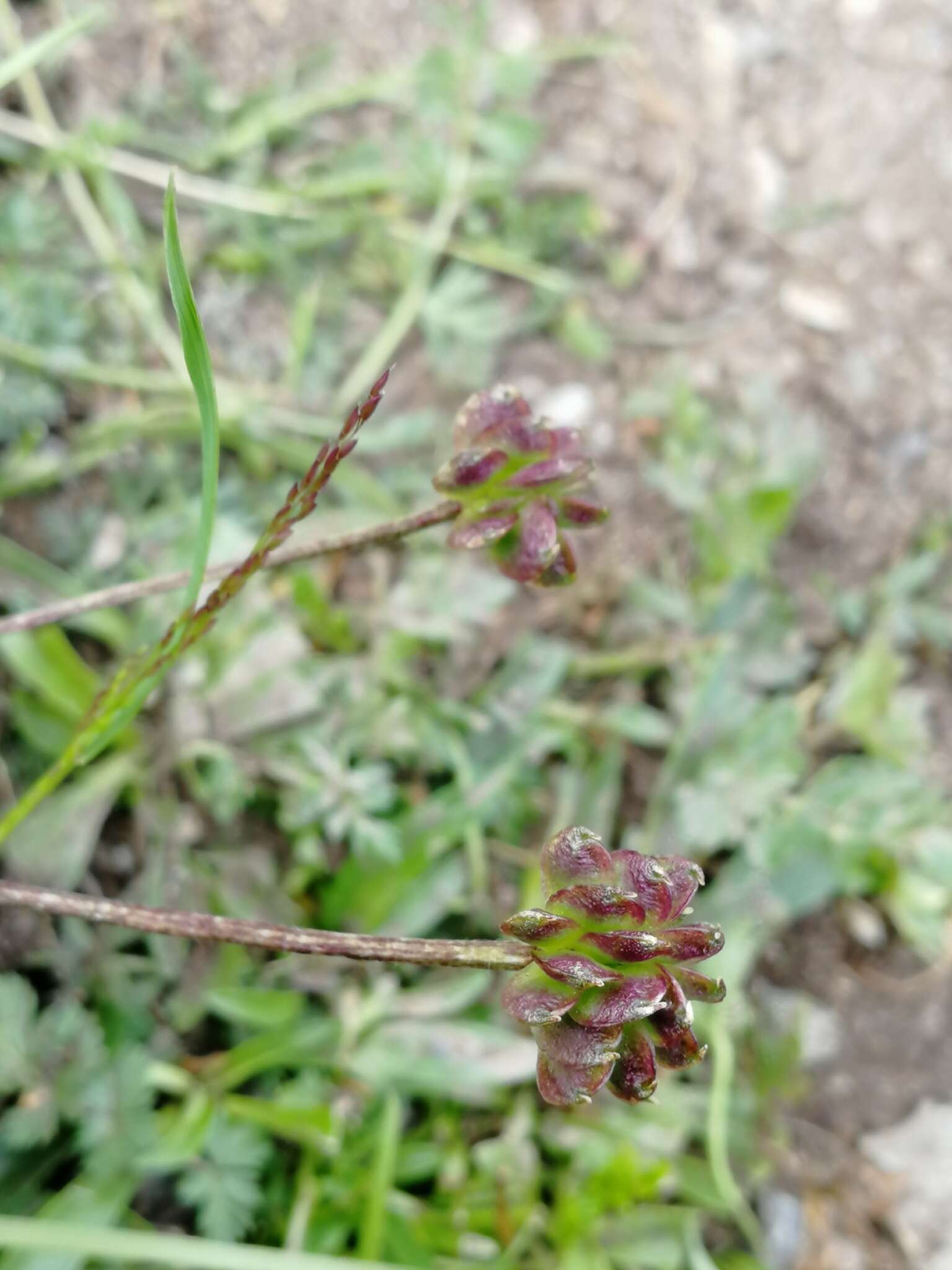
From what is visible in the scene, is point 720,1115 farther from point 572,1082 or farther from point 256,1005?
point 572,1082

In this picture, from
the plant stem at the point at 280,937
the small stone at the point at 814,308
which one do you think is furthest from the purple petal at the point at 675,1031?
the small stone at the point at 814,308

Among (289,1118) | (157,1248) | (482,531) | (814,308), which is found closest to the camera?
(482,531)

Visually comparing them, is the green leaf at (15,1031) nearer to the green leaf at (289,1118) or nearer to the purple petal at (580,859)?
the green leaf at (289,1118)

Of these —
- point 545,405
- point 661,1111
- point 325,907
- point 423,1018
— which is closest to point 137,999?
point 325,907

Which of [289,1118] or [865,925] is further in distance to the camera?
[865,925]

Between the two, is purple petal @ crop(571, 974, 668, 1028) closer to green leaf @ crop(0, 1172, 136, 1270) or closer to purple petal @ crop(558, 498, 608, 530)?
purple petal @ crop(558, 498, 608, 530)

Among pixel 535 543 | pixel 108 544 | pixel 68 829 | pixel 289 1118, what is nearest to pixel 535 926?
pixel 535 543

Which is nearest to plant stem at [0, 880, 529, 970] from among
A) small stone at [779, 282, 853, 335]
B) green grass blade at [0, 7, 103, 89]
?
green grass blade at [0, 7, 103, 89]
